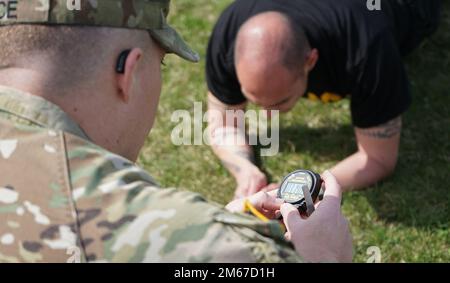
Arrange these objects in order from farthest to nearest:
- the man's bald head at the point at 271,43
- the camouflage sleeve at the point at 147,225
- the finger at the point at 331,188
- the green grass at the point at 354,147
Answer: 1. the green grass at the point at 354,147
2. the man's bald head at the point at 271,43
3. the finger at the point at 331,188
4. the camouflage sleeve at the point at 147,225

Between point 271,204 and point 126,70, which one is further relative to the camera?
point 271,204

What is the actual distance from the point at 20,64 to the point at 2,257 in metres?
0.40

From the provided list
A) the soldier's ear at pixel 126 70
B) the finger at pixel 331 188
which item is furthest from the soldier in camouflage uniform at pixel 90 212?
the finger at pixel 331 188

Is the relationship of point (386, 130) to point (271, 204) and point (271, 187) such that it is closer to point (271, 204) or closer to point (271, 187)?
point (271, 187)

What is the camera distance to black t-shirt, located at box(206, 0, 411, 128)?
10.9ft

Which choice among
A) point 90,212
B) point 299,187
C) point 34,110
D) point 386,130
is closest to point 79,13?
point 34,110

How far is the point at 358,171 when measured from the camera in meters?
3.50

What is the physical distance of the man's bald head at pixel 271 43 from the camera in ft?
10.4

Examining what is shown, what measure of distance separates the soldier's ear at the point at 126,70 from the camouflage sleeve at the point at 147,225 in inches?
8.8

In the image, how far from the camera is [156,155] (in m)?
3.86

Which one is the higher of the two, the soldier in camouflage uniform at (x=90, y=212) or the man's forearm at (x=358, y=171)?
the soldier in camouflage uniform at (x=90, y=212)

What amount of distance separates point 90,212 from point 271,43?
183 centimetres

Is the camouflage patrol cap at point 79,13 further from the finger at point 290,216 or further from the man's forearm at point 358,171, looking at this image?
the man's forearm at point 358,171
